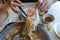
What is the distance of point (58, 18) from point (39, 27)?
0.20m

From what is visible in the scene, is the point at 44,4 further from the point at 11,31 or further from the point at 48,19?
the point at 11,31

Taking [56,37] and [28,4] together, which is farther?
[28,4]

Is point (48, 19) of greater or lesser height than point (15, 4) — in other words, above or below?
below

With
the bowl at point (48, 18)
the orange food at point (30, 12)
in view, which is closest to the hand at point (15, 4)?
the orange food at point (30, 12)

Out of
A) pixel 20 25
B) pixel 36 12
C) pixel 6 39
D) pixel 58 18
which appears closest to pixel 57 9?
pixel 58 18

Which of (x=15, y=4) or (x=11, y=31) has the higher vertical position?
(x=15, y=4)

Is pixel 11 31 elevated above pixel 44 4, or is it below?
below

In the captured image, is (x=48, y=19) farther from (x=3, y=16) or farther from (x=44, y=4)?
(x=3, y=16)

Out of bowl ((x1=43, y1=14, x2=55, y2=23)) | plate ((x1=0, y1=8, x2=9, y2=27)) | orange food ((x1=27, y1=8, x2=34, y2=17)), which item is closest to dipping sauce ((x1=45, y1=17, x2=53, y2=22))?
bowl ((x1=43, y1=14, x2=55, y2=23))

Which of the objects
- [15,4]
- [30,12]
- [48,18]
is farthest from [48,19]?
[15,4]

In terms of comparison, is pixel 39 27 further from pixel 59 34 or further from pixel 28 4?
pixel 28 4

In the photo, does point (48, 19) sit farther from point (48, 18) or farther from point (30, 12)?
point (30, 12)

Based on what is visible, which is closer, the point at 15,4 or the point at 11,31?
the point at 11,31

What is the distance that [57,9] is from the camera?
3.49 feet
